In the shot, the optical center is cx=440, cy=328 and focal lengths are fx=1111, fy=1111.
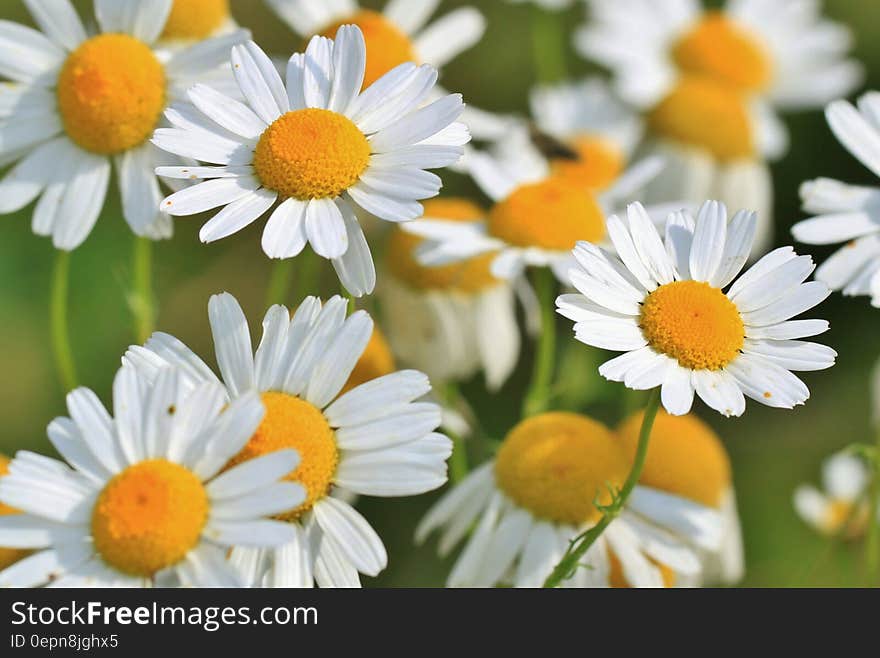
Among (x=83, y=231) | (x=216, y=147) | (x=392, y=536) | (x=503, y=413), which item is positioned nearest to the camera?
(x=216, y=147)

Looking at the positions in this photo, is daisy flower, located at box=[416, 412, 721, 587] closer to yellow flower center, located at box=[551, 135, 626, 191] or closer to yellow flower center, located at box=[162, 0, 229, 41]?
yellow flower center, located at box=[551, 135, 626, 191]

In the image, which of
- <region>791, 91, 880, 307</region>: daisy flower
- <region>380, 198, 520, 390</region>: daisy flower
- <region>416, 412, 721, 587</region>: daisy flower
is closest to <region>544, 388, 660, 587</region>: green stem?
<region>416, 412, 721, 587</region>: daisy flower

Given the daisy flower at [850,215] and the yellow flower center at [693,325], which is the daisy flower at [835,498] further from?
the yellow flower center at [693,325]

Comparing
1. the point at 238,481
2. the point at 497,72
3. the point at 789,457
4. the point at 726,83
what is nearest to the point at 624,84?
the point at 726,83

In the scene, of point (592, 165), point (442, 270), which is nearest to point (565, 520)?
point (442, 270)

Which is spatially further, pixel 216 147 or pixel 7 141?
pixel 7 141

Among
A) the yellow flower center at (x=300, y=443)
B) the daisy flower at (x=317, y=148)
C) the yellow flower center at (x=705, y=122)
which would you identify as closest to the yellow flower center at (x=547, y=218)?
the daisy flower at (x=317, y=148)

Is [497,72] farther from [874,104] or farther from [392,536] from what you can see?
[874,104]
